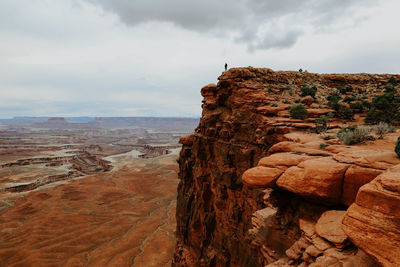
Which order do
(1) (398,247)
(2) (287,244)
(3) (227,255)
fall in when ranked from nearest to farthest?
(1) (398,247), (2) (287,244), (3) (227,255)

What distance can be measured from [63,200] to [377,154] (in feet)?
201

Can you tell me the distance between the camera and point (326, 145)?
8555 millimetres

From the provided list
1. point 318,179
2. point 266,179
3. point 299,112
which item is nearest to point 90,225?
point 266,179

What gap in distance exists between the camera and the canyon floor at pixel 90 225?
26.8m

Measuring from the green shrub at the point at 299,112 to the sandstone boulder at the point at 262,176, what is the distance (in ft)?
23.3

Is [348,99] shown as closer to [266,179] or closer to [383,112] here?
[383,112]

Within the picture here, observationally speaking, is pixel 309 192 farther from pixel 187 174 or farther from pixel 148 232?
pixel 148 232

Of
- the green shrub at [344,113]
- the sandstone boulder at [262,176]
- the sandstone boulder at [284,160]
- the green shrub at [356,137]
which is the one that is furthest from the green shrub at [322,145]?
the green shrub at [344,113]

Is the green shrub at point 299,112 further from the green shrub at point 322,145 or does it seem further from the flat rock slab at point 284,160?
the flat rock slab at point 284,160

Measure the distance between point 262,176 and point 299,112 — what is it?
7.70 metres

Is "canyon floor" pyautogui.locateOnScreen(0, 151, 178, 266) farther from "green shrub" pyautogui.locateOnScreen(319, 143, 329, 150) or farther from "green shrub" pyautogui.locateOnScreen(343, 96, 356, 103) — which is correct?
"green shrub" pyautogui.locateOnScreen(343, 96, 356, 103)

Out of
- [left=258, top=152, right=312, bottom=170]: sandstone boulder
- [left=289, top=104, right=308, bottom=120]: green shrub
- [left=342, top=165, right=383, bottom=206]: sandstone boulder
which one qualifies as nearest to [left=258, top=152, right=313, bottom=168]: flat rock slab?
[left=258, top=152, right=312, bottom=170]: sandstone boulder

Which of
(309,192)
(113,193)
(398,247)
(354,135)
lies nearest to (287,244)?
(309,192)

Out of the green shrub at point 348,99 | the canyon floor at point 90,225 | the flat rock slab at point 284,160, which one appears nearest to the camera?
the flat rock slab at point 284,160
